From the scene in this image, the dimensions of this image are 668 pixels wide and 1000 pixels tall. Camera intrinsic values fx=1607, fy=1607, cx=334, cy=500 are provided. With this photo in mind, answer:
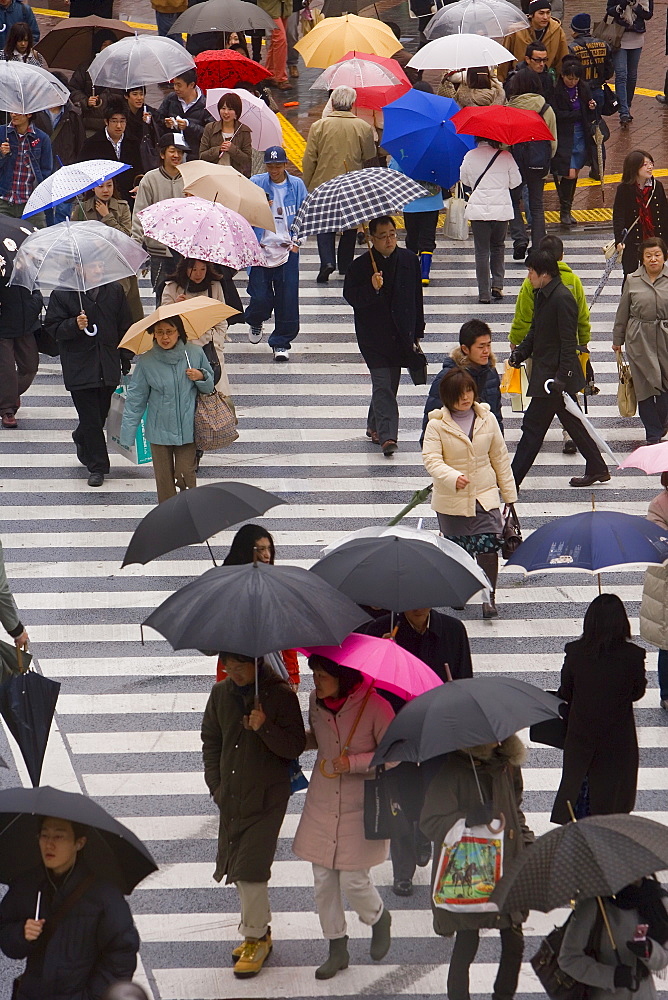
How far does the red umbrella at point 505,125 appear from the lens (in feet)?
47.1

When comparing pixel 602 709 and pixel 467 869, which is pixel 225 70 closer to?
pixel 602 709

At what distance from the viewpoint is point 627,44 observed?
774 inches

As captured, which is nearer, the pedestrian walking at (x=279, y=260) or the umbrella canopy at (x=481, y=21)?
the pedestrian walking at (x=279, y=260)

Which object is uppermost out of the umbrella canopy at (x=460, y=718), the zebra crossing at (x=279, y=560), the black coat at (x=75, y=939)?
the umbrella canopy at (x=460, y=718)

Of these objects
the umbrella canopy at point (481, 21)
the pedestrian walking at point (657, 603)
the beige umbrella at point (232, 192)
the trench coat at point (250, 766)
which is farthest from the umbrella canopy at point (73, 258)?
the umbrella canopy at point (481, 21)

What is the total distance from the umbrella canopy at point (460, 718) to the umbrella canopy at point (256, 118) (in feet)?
33.1

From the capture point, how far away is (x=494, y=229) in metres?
14.8

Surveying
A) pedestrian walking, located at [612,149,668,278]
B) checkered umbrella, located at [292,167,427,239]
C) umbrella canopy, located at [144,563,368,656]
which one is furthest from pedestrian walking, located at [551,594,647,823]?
pedestrian walking, located at [612,149,668,278]

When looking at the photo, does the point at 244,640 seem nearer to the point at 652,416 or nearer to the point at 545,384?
the point at 545,384

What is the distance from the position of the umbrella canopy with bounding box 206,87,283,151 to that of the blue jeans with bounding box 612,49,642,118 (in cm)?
623

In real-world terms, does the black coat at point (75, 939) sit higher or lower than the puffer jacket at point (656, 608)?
higher

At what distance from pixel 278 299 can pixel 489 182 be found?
2.38 m

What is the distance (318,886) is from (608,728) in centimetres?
138

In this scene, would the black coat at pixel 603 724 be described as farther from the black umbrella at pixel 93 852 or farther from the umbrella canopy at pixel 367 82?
the umbrella canopy at pixel 367 82
